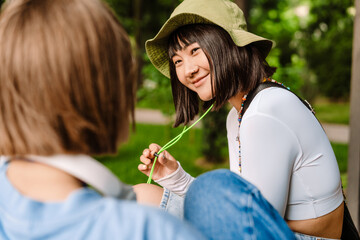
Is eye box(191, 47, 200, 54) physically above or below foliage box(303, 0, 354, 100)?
above

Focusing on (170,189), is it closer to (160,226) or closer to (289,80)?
(160,226)

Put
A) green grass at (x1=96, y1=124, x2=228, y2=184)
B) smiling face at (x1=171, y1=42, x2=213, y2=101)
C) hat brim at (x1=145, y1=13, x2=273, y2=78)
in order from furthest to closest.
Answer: green grass at (x1=96, y1=124, x2=228, y2=184) < smiling face at (x1=171, y1=42, x2=213, y2=101) < hat brim at (x1=145, y1=13, x2=273, y2=78)

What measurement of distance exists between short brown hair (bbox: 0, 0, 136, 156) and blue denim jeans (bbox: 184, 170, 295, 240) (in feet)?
1.22

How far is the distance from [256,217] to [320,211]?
0.56m

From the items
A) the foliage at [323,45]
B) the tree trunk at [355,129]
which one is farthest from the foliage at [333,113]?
the tree trunk at [355,129]

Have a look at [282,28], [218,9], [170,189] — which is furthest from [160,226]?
[282,28]

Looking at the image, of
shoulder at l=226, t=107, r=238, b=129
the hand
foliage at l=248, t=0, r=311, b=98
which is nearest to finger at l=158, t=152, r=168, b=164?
the hand

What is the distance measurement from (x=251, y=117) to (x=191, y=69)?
528 mm

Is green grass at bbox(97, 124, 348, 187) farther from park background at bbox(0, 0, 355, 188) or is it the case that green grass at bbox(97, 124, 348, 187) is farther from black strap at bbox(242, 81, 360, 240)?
black strap at bbox(242, 81, 360, 240)

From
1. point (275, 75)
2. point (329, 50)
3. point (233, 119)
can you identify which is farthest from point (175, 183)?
point (329, 50)

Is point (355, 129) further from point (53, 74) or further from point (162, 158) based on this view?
point (53, 74)

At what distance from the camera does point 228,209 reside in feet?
3.54

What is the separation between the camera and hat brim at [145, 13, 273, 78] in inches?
69.0

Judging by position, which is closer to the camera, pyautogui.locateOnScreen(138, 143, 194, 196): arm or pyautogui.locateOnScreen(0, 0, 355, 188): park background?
pyautogui.locateOnScreen(138, 143, 194, 196): arm
